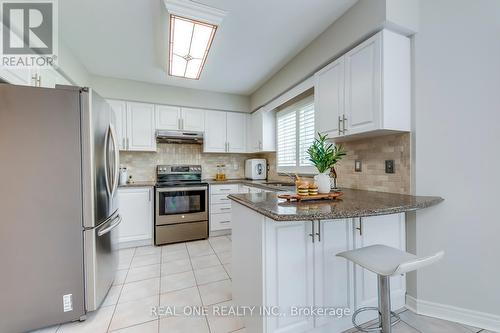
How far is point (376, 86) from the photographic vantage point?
1688mm

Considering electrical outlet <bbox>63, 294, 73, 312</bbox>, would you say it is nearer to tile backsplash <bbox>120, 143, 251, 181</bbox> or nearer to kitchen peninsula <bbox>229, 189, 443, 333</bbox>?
kitchen peninsula <bbox>229, 189, 443, 333</bbox>

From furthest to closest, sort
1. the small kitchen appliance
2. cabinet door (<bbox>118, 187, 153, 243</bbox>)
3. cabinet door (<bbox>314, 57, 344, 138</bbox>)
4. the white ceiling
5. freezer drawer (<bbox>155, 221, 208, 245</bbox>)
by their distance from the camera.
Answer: the small kitchen appliance → freezer drawer (<bbox>155, 221, 208, 245</bbox>) → cabinet door (<bbox>118, 187, 153, 243</bbox>) → cabinet door (<bbox>314, 57, 344, 138</bbox>) → the white ceiling

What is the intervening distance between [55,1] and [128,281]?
273cm

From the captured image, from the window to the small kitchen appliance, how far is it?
0.47 metres

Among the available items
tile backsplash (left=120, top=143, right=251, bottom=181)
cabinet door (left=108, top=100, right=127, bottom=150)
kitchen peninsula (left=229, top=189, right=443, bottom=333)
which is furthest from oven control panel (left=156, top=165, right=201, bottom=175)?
kitchen peninsula (left=229, top=189, right=443, bottom=333)

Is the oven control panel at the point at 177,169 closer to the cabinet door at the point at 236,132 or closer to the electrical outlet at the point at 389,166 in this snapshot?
the cabinet door at the point at 236,132

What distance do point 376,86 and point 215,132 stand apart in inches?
113

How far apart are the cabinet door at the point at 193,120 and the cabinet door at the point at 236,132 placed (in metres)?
0.52

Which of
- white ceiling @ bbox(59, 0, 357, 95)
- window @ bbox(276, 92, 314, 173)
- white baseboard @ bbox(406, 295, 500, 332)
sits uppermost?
white ceiling @ bbox(59, 0, 357, 95)

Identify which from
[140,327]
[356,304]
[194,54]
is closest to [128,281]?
[140,327]

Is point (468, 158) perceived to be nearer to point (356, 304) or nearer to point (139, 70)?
point (356, 304)

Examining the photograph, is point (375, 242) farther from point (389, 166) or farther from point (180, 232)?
point (180, 232)

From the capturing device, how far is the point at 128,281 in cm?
222

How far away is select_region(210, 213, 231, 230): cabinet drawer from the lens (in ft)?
11.8
